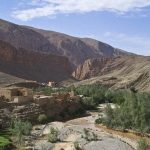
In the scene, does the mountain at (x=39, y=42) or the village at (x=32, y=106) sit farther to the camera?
the mountain at (x=39, y=42)

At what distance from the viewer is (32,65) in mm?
140625

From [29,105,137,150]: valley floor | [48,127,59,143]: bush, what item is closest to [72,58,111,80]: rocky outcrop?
[29,105,137,150]: valley floor

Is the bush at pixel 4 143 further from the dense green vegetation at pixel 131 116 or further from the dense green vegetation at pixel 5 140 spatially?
the dense green vegetation at pixel 131 116

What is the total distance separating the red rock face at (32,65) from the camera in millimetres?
127819

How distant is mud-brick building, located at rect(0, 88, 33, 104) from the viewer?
49862mm

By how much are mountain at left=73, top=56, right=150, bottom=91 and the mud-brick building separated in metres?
40.8

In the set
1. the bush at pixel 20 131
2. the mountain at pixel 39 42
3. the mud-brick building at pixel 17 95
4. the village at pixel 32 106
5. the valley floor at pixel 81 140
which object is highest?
the mountain at pixel 39 42

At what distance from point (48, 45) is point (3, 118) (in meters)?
142

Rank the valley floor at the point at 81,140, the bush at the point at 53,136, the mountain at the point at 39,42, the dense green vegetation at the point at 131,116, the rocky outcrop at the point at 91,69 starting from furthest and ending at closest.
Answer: the mountain at the point at 39,42 → the rocky outcrop at the point at 91,69 → the dense green vegetation at the point at 131,116 → the bush at the point at 53,136 → the valley floor at the point at 81,140

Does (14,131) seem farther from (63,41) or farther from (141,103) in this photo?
(63,41)

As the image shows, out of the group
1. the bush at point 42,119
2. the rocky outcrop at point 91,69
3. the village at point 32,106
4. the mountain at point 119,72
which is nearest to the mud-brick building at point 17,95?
the village at point 32,106

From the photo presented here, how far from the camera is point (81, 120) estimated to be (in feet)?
167

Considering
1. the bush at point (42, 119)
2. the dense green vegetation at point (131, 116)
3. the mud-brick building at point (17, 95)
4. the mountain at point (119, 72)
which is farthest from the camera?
the mountain at point (119, 72)

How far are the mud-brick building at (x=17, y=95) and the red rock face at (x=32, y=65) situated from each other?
60.3 m
